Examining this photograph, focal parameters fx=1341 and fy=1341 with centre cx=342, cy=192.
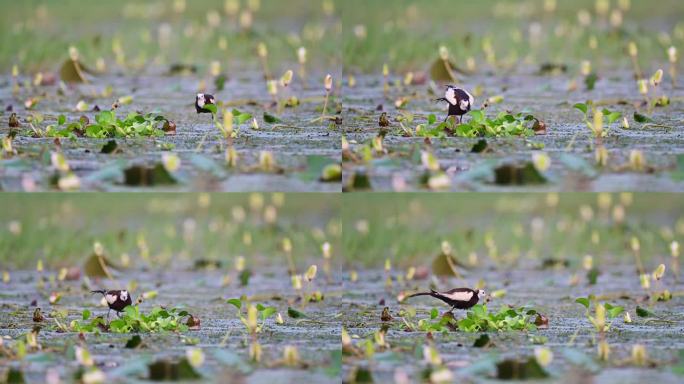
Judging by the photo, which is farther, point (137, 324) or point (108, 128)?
point (108, 128)

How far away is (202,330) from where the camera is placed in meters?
4.84

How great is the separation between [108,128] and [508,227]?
208 cm

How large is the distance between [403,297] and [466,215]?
49.3 inches

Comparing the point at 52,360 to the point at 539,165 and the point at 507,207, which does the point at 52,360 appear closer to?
the point at 539,165

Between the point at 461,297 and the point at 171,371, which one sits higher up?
the point at 461,297

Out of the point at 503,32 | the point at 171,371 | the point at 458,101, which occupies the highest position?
the point at 503,32

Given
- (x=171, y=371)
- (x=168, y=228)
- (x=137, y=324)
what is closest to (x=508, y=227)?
(x=168, y=228)

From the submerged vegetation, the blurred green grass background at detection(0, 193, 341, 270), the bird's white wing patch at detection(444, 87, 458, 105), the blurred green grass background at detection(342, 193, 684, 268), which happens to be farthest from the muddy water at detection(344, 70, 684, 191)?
the blurred green grass background at detection(0, 193, 341, 270)

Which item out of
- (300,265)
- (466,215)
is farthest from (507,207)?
(300,265)

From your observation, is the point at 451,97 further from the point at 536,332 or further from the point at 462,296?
the point at 536,332

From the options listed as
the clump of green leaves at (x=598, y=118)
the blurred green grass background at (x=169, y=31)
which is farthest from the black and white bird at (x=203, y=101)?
the clump of green leaves at (x=598, y=118)

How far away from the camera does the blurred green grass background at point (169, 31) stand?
18.5 feet

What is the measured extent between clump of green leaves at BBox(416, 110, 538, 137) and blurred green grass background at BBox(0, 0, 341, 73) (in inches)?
A: 23.0

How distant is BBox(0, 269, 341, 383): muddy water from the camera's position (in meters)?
4.48
